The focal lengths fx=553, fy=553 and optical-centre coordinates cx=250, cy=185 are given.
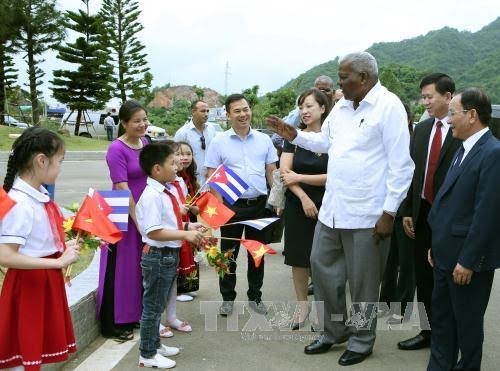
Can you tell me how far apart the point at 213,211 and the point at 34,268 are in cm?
162

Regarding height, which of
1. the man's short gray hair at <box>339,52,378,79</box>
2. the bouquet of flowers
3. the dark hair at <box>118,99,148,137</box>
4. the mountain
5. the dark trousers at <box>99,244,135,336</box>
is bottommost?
the dark trousers at <box>99,244,135,336</box>

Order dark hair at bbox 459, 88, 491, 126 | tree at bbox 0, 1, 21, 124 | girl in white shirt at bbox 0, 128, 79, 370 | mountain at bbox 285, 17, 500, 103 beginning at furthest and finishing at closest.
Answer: mountain at bbox 285, 17, 500, 103, tree at bbox 0, 1, 21, 124, dark hair at bbox 459, 88, 491, 126, girl in white shirt at bbox 0, 128, 79, 370

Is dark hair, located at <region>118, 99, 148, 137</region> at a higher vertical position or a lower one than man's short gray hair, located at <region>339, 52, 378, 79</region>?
lower

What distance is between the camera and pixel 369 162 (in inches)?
135

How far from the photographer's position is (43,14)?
29719mm

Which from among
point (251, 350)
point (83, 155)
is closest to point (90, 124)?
point (83, 155)

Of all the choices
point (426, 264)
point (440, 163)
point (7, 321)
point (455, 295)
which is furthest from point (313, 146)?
point (7, 321)

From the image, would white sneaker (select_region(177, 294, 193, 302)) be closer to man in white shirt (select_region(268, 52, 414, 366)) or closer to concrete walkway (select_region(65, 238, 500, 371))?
concrete walkway (select_region(65, 238, 500, 371))

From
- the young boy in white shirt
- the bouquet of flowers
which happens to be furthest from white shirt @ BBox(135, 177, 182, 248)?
the bouquet of flowers

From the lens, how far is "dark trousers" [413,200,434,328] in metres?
3.80

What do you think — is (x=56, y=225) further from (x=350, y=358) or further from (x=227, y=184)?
(x=350, y=358)

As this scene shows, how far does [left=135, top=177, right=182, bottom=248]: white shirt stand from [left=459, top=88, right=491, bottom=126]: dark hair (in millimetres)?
1846

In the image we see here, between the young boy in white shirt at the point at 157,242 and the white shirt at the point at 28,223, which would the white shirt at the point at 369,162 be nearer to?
the young boy in white shirt at the point at 157,242

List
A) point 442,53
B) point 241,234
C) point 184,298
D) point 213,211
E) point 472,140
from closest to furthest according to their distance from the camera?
point 472,140, point 213,211, point 241,234, point 184,298, point 442,53
